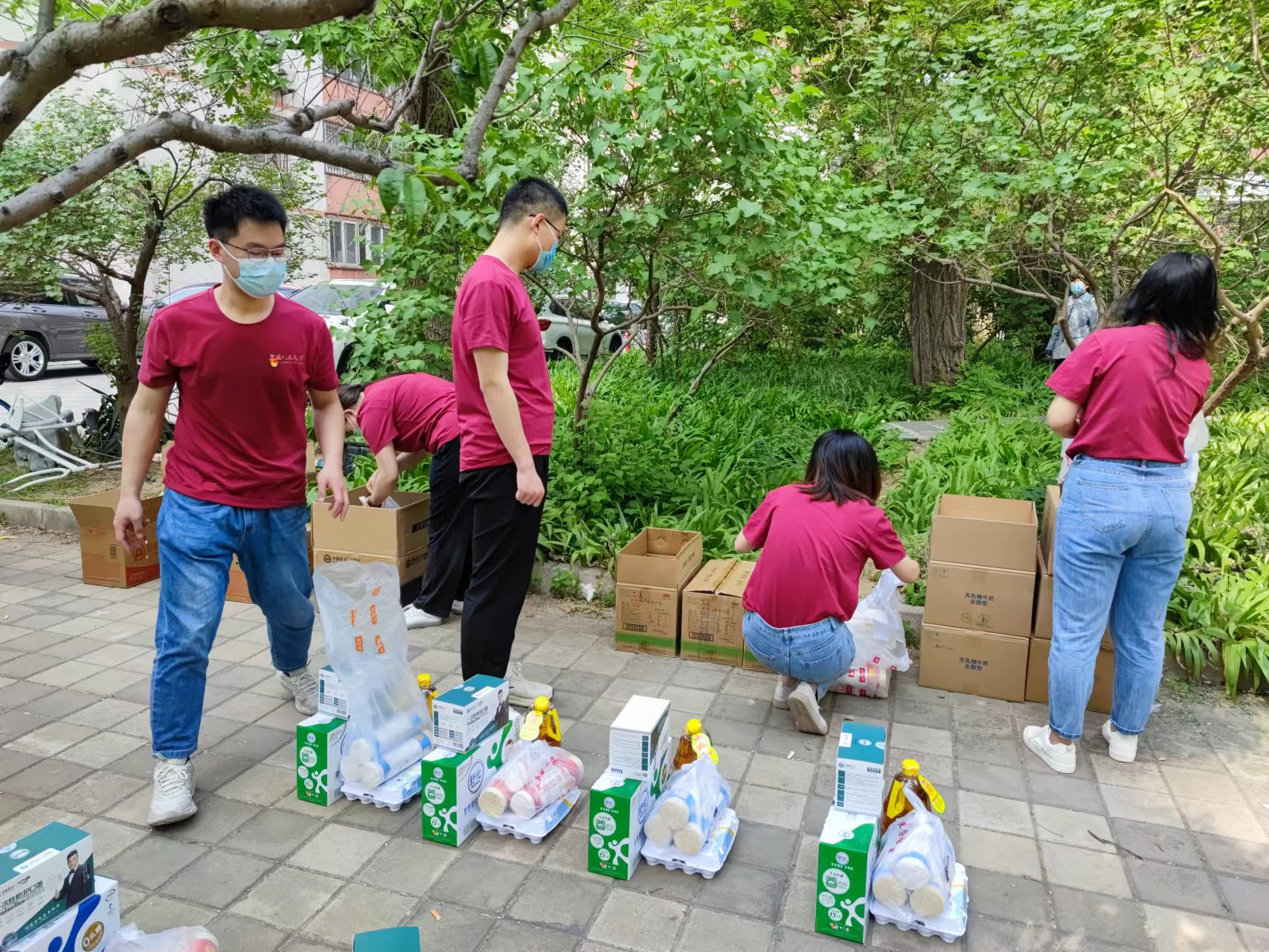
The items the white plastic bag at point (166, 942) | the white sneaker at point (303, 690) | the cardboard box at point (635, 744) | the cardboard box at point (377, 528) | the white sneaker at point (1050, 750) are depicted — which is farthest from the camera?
the cardboard box at point (377, 528)

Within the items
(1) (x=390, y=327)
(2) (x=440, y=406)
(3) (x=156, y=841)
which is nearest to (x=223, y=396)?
(3) (x=156, y=841)

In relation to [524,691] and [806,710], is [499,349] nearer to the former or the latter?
[524,691]

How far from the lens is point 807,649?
3.35 m

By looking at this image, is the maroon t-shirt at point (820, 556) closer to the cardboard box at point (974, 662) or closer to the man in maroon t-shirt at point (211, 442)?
the cardboard box at point (974, 662)

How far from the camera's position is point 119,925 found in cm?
204

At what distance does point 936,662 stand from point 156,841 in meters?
3.04

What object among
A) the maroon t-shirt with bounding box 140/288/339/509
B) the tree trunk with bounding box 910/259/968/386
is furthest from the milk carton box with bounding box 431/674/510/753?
the tree trunk with bounding box 910/259/968/386

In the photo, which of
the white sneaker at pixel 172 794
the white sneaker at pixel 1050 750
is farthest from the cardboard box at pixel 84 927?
the white sneaker at pixel 1050 750

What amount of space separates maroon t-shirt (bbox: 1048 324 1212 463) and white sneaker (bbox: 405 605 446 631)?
312 centimetres

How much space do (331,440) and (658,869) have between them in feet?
6.02

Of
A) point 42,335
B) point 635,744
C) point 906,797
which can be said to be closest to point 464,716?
point 635,744

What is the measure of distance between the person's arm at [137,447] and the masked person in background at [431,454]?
164 centimetres

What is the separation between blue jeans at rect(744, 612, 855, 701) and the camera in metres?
3.35

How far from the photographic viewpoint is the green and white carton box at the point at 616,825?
250cm
